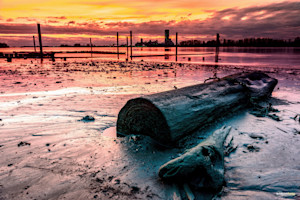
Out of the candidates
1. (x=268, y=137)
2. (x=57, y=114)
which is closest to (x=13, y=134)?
(x=57, y=114)

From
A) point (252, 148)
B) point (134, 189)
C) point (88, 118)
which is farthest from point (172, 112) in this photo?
point (88, 118)

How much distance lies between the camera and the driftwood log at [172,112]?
301 cm

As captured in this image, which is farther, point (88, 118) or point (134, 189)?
point (88, 118)

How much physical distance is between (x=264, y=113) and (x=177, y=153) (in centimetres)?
327

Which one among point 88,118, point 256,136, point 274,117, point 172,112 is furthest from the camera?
point 274,117

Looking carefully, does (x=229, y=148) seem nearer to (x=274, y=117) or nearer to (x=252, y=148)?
(x=252, y=148)

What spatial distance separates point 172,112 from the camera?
10.0 feet

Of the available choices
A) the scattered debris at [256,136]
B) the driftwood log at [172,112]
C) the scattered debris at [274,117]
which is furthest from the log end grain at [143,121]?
the scattered debris at [274,117]

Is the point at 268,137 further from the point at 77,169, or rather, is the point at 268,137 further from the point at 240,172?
the point at 77,169

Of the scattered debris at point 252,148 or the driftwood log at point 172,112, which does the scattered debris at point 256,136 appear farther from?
A: the driftwood log at point 172,112

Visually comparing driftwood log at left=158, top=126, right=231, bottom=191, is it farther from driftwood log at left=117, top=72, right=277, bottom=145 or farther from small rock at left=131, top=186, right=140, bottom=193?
driftwood log at left=117, top=72, right=277, bottom=145

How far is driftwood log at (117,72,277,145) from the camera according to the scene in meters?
3.01

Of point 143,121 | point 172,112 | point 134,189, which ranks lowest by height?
point 134,189

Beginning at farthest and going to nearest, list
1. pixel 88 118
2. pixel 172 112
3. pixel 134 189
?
pixel 88 118 < pixel 172 112 < pixel 134 189
